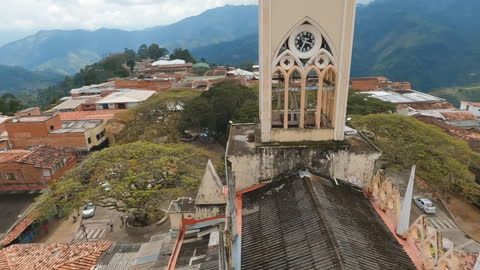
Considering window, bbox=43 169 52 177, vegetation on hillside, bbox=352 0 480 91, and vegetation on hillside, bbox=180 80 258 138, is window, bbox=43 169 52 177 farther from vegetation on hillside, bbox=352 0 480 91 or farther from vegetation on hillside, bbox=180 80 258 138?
vegetation on hillside, bbox=352 0 480 91

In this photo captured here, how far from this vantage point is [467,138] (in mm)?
26109

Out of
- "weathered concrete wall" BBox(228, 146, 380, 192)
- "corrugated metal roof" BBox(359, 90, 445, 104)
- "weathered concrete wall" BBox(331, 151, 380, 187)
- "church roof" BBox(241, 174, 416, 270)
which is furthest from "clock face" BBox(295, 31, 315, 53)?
"corrugated metal roof" BBox(359, 90, 445, 104)

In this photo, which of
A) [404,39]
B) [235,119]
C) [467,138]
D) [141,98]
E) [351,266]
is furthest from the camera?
[404,39]

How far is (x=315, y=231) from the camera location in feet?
24.2

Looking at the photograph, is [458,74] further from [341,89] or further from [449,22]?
[341,89]

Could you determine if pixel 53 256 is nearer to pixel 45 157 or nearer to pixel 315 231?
pixel 315 231

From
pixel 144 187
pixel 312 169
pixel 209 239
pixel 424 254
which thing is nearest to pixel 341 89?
pixel 312 169

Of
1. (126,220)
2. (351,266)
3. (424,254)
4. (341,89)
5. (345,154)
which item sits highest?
(341,89)

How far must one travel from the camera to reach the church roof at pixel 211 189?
12633 millimetres

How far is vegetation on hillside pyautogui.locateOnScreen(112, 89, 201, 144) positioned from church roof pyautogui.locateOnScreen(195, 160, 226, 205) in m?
16.8

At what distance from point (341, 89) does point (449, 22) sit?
223036 millimetres

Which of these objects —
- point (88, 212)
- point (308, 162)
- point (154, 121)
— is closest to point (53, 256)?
point (88, 212)

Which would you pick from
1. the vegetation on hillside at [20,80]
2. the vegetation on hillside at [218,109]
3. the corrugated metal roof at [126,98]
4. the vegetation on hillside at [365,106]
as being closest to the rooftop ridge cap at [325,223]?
the vegetation on hillside at [218,109]

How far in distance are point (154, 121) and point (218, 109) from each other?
710cm
